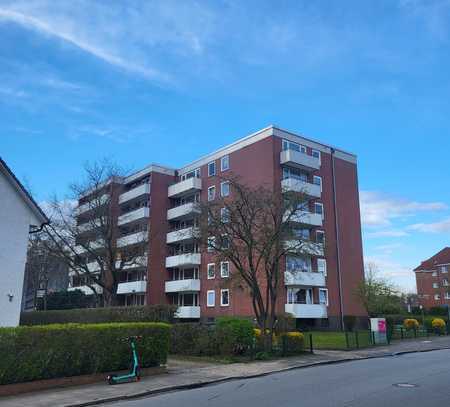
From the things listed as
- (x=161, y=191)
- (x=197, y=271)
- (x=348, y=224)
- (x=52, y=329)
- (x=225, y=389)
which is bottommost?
(x=225, y=389)

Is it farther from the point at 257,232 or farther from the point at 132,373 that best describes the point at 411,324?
the point at 132,373

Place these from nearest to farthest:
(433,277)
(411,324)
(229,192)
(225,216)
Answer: (225,216) → (411,324) → (229,192) → (433,277)

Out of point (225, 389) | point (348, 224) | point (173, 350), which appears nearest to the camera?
point (225, 389)

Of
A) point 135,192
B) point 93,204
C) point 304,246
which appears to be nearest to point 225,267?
point 93,204

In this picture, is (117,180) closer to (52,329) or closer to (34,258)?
(34,258)

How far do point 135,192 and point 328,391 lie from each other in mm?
44276

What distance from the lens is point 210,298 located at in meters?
45.4

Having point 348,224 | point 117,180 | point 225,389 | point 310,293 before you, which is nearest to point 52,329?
point 225,389

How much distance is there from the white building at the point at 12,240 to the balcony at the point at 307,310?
79.7ft

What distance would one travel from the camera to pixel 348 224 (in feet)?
152

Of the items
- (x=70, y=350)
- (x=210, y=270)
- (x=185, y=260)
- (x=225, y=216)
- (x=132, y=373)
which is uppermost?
(x=185, y=260)

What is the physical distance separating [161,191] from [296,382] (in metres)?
41.2

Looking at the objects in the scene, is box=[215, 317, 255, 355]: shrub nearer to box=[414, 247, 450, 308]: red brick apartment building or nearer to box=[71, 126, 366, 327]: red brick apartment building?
box=[71, 126, 366, 327]: red brick apartment building

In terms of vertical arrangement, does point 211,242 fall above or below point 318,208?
below
